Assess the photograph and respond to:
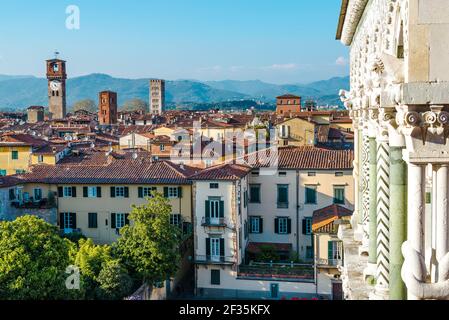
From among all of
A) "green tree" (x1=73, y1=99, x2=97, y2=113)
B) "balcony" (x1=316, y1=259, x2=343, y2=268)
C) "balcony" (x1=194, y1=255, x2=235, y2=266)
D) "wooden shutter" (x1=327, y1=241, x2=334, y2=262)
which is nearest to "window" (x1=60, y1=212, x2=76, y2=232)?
"balcony" (x1=194, y1=255, x2=235, y2=266)

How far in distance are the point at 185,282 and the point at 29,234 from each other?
10843 millimetres

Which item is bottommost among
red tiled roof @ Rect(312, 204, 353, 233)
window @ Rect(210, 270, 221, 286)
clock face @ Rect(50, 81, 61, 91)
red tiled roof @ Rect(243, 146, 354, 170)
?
window @ Rect(210, 270, 221, 286)

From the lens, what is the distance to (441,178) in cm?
462

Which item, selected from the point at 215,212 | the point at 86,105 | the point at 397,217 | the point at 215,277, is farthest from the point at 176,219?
the point at 86,105

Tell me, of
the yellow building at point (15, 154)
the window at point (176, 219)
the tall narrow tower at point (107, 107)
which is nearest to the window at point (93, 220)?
the window at point (176, 219)

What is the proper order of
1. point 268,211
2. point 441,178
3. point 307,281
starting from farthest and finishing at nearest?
1. point 268,211
2. point 307,281
3. point 441,178

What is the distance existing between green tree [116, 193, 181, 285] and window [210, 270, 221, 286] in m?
2.80

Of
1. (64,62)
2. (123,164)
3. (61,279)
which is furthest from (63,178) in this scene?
(64,62)

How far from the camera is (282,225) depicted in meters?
31.8

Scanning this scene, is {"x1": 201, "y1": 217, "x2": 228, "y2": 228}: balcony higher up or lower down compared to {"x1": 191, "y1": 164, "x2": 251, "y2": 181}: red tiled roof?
lower down

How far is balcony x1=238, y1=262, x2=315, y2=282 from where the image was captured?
2745cm

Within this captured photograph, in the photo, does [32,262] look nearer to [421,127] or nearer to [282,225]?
[282,225]

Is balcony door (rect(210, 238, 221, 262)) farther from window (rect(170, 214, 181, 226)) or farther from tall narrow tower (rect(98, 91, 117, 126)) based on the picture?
tall narrow tower (rect(98, 91, 117, 126))

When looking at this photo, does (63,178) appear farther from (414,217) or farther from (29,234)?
(414,217)
